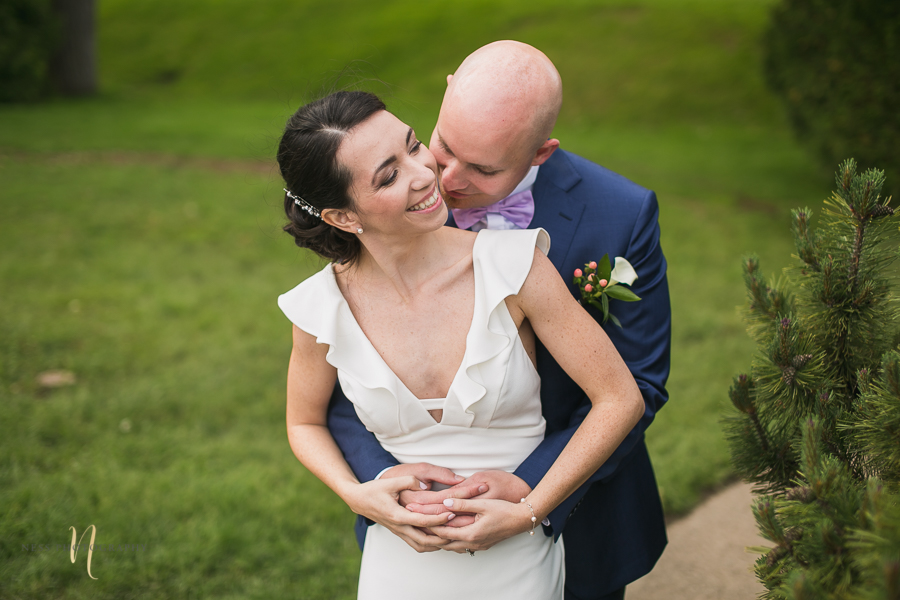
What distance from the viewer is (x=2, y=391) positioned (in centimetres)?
468

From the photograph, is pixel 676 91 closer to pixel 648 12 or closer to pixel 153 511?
pixel 648 12

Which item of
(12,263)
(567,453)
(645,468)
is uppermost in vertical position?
(567,453)

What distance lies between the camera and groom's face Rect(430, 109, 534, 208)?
2074 mm

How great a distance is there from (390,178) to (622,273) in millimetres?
804

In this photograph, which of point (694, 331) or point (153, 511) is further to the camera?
point (694, 331)

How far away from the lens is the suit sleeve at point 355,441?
225cm

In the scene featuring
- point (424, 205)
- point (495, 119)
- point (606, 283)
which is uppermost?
point (495, 119)

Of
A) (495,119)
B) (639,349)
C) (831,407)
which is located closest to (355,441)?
(639,349)

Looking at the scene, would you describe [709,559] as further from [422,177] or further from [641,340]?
[422,177]

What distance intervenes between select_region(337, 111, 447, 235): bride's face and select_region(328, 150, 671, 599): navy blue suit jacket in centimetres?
51

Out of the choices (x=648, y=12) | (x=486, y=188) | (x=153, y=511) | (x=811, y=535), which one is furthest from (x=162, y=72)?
(x=811, y=535)

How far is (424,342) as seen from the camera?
7.12 ft

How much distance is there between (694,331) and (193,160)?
28.4ft

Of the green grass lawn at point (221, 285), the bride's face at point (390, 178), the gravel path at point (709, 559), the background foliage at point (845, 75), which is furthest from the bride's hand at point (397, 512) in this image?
the background foliage at point (845, 75)
